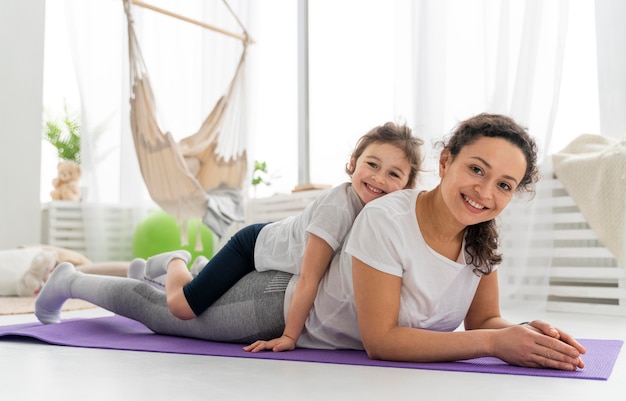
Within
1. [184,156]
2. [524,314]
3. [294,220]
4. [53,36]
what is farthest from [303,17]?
[294,220]

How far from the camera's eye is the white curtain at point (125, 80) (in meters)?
4.66

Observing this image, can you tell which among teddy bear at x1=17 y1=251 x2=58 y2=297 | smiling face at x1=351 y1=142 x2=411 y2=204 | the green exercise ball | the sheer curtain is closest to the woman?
smiling face at x1=351 y1=142 x2=411 y2=204

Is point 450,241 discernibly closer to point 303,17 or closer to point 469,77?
point 469,77

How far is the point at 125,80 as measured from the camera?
484cm

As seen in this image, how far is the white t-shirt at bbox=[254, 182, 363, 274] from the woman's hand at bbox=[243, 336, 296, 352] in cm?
18

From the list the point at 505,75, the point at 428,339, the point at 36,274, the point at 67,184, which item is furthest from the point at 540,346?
the point at 67,184

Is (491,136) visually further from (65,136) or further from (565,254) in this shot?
(65,136)

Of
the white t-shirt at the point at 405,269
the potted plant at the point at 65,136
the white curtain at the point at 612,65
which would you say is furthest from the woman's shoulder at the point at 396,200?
the potted plant at the point at 65,136

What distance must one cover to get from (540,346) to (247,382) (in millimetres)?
605

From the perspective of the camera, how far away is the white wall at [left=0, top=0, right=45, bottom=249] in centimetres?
493

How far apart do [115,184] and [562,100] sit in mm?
3215

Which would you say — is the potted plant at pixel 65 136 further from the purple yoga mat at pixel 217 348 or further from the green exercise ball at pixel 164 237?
the purple yoga mat at pixel 217 348

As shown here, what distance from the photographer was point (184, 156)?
388cm

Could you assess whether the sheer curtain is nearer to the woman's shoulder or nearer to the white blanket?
the white blanket
